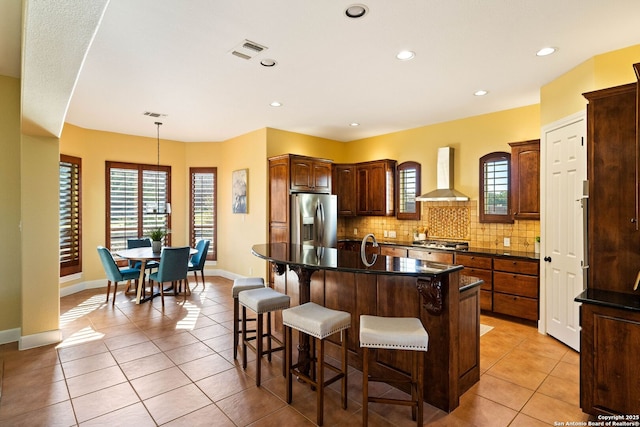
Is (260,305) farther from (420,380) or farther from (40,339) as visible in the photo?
(40,339)

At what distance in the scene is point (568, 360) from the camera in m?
3.24

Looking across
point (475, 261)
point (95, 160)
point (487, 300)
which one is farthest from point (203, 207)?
point (487, 300)

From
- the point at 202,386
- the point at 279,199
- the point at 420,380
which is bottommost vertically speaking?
the point at 202,386

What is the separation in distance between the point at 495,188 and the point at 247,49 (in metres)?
4.08

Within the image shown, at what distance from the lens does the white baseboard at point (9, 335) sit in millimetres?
3658

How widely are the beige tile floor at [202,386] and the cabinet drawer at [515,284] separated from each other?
45 cm

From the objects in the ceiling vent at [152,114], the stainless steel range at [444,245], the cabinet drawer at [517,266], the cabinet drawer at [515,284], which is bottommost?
the cabinet drawer at [515,284]

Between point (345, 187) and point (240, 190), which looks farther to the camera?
A: point (345, 187)

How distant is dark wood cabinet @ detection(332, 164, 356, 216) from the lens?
6.70 metres

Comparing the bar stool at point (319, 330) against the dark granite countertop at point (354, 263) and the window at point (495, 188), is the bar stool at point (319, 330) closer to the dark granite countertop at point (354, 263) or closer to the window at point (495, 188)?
the dark granite countertop at point (354, 263)

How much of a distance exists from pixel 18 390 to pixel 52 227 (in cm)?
173

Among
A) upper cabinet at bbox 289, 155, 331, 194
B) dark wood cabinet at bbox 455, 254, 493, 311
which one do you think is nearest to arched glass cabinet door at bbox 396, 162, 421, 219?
upper cabinet at bbox 289, 155, 331, 194

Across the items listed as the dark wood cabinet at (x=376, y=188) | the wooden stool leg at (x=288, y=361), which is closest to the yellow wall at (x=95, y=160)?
the dark wood cabinet at (x=376, y=188)

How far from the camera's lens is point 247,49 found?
3.02 meters
